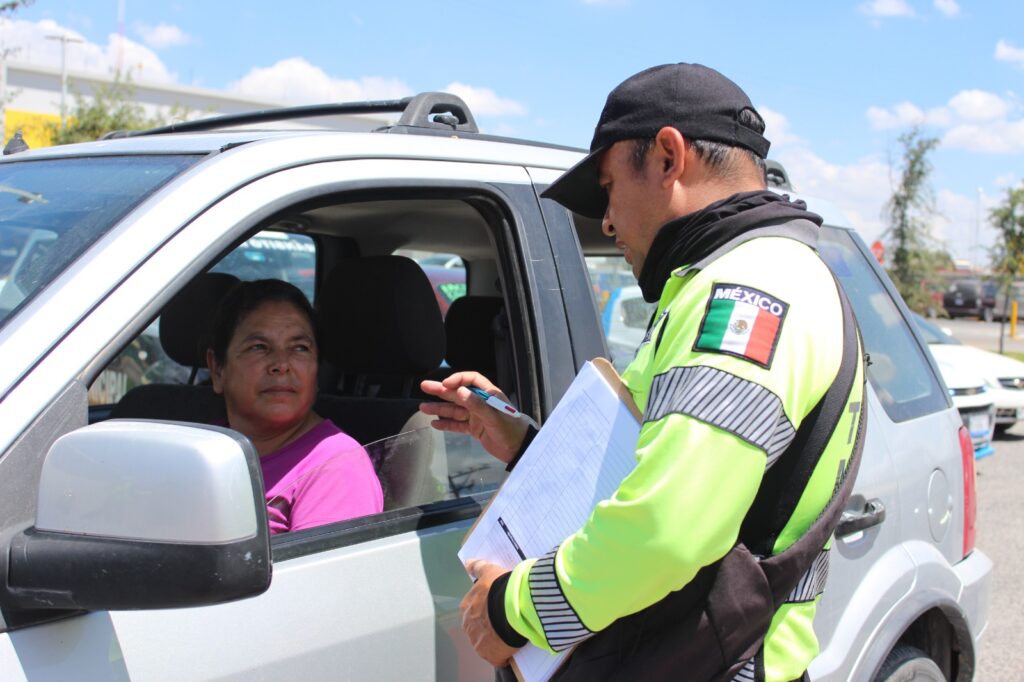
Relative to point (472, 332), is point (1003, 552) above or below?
below

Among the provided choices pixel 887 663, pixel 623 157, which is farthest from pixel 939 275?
pixel 623 157

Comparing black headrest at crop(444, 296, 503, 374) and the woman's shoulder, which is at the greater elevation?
black headrest at crop(444, 296, 503, 374)

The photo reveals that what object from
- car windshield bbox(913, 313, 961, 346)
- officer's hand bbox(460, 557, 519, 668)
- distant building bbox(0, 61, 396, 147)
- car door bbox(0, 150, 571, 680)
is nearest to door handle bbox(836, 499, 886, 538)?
car door bbox(0, 150, 571, 680)

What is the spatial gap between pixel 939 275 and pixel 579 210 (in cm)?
1794

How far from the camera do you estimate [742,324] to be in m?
1.33

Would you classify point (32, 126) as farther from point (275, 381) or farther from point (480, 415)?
point (480, 415)

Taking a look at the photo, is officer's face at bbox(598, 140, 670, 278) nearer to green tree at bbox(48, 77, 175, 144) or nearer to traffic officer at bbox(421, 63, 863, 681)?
traffic officer at bbox(421, 63, 863, 681)

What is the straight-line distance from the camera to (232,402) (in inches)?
103

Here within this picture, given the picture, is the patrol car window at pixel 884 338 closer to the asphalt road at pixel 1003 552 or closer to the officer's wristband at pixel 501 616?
the officer's wristband at pixel 501 616

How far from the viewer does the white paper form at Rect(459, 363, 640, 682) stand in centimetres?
150

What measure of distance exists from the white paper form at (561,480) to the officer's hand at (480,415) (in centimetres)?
39

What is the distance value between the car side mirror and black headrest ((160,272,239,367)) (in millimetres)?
1899

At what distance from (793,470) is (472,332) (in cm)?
242

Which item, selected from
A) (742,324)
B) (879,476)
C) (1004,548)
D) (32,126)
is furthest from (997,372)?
(32,126)
